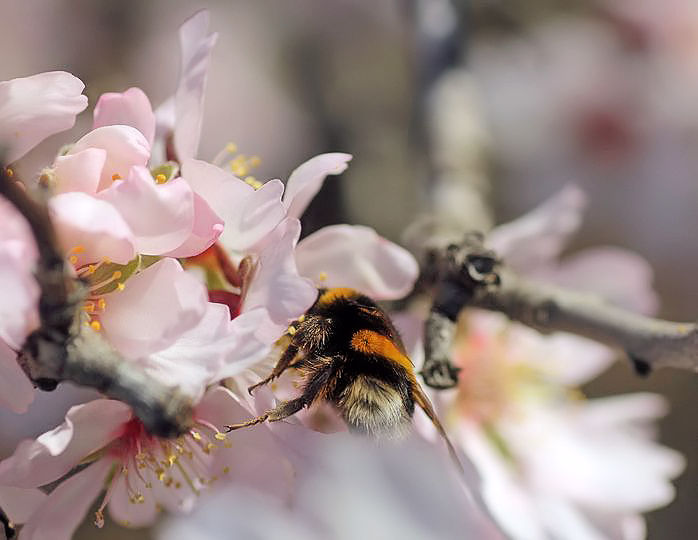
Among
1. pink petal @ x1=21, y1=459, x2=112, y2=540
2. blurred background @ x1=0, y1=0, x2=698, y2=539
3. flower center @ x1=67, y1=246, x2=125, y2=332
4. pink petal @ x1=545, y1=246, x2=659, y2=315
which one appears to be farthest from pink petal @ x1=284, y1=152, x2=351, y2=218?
blurred background @ x1=0, y1=0, x2=698, y2=539

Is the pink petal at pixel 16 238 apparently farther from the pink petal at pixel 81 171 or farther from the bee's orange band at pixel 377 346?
the bee's orange band at pixel 377 346

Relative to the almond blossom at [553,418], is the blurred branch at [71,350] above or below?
above

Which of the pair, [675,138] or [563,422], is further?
[675,138]

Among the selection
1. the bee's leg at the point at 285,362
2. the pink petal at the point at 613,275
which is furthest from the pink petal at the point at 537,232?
the bee's leg at the point at 285,362

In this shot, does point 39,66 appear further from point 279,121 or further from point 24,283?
point 24,283

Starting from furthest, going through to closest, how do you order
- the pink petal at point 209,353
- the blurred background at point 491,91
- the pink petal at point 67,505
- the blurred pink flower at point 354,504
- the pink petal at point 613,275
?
the blurred background at point 491,91 → the pink petal at point 613,275 → the blurred pink flower at point 354,504 → the pink petal at point 67,505 → the pink petal at point 209,353

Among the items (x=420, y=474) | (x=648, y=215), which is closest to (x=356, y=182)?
(x=648, y=215)
